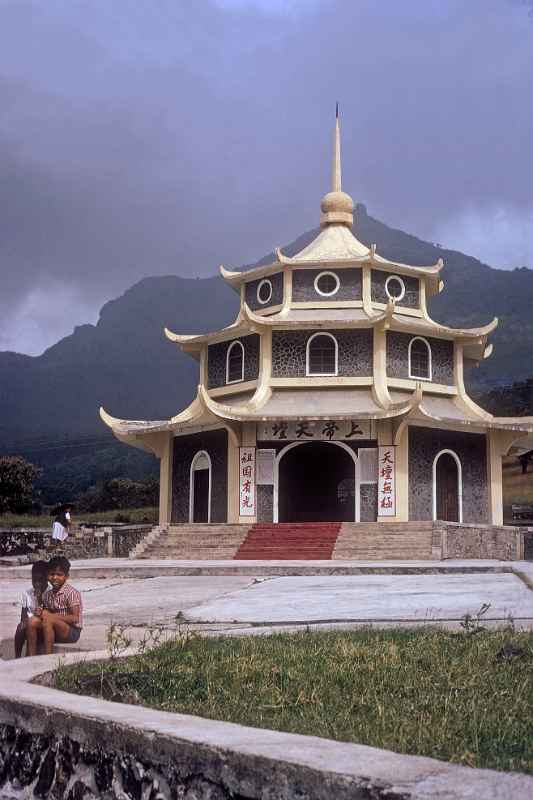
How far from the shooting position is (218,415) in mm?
24703

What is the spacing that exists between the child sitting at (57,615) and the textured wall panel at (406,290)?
71.1 feet

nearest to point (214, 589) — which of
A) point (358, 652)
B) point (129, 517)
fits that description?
point (358, 652)

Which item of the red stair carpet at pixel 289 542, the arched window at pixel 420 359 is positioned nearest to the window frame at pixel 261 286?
the arched window at pixel 420 359

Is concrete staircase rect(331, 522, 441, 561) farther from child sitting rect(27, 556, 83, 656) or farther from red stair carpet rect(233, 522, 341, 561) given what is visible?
child sitting rect(27, 556, 83, 656)

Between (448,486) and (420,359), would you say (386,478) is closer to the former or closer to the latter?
(448,486)

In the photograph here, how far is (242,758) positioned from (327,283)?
25.3 metres

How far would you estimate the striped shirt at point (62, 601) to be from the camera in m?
7.36

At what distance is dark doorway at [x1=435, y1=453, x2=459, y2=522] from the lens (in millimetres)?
26330

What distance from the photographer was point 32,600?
7.31 meters

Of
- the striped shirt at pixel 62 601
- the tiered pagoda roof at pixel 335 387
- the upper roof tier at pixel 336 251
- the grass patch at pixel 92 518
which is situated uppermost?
the upper roof tier at pixel 336 251

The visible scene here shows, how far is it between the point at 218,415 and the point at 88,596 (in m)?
11.4

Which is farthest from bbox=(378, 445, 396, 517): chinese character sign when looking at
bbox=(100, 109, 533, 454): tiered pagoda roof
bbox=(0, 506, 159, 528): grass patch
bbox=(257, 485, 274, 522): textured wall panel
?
bbox=(0, 506, 159, 528): grass patch

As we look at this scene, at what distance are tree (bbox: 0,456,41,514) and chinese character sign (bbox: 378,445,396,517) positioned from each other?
20.1 m

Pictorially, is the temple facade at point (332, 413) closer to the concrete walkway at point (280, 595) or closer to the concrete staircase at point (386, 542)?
the concrete staircase at point (386, 542)
